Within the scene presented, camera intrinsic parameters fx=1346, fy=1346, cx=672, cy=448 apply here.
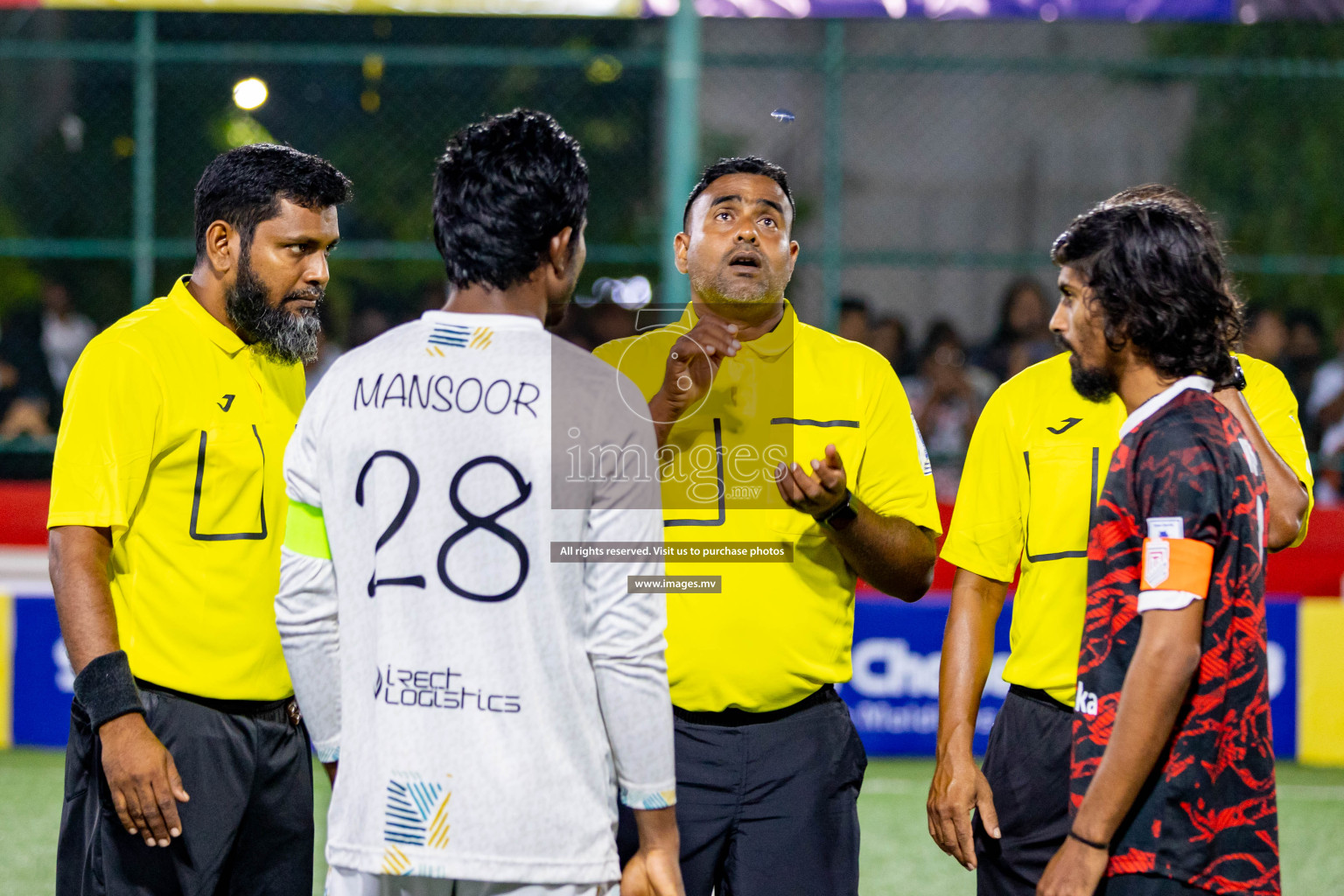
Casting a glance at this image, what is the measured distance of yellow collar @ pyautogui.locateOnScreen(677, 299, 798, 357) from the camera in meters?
3.33

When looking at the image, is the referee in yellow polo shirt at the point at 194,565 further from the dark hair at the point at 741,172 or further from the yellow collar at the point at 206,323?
the dark hair at the point at 741,172

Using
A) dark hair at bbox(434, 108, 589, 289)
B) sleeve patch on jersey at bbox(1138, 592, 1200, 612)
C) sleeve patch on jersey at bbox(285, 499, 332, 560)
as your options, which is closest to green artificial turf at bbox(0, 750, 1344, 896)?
sleeve patch on jersey at bbox(285, 499, 332, 560)

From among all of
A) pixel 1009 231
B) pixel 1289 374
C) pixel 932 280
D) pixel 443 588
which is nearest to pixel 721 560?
pixel 443 588

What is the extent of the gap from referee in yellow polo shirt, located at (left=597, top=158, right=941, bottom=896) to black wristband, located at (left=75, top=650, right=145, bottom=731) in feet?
3.87

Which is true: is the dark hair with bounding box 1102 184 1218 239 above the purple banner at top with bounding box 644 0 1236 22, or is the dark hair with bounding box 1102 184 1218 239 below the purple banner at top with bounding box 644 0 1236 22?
below

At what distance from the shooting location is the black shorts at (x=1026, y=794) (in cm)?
296

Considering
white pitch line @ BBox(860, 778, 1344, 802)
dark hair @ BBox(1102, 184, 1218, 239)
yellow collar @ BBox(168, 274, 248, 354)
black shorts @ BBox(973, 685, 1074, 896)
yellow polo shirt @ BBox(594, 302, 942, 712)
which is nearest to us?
dark hair @ BBox(1102, 184, 1218, 239)

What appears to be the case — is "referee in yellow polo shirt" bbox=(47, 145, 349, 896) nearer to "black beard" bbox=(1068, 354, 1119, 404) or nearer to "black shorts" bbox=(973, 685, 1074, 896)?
"black shorts" bbox=(973, 685, 1074, 896)

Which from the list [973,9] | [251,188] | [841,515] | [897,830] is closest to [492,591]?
[841,515]

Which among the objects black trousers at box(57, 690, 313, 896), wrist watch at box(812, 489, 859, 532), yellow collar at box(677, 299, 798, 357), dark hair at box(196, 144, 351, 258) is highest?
dark hair at box(196, 144, 351, 258)

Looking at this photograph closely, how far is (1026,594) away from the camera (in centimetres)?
307

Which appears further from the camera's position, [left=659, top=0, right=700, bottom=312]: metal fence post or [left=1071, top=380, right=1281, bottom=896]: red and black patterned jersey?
[left=659, top=0, right=700, bottom=312]: metal fence post

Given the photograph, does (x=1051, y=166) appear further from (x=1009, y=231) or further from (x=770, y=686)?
(x=770, y=686)

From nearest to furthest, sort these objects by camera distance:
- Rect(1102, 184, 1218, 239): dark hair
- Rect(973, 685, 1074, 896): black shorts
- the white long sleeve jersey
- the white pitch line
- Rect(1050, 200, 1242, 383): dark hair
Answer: the white long sleeve jersey → Rect(1050, 200, 1242, 383): dark hair → Rect(1102, 184, 1218, 239): dark hair → Rect(973, 685, 1074, 896): black shorts → the white pitch line
